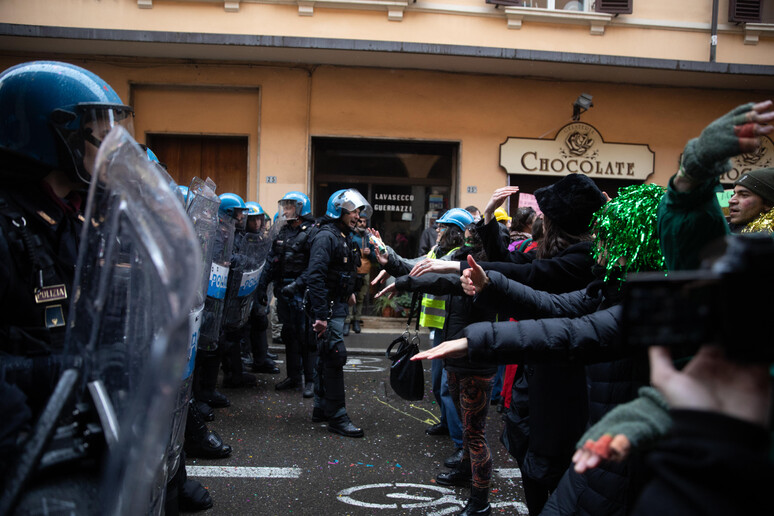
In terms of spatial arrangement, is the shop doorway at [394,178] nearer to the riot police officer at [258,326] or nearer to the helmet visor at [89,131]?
the riot police officer at [258,326]

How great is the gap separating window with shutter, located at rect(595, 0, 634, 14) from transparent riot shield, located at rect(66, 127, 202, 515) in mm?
10305

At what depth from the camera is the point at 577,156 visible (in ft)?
34.1

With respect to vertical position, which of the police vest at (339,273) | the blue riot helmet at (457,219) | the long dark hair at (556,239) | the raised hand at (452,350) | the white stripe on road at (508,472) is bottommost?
the white stripe on road at (508,472)

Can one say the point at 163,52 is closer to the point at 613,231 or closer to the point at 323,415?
the point at 323,415

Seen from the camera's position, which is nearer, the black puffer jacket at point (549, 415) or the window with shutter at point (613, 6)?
the black puffer jacket at point (549, 415)

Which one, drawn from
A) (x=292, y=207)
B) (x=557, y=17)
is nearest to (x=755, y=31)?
(x=557, y=17)

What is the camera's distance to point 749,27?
33.0 feet

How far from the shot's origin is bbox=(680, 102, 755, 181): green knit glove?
128 centimetres

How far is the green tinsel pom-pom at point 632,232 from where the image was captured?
205cm

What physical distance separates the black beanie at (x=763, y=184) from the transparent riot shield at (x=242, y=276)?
158 inches

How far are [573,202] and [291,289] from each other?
3.63 m

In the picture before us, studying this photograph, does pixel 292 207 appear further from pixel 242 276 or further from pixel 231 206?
pixel 242 276

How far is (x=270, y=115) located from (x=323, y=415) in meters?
6.40

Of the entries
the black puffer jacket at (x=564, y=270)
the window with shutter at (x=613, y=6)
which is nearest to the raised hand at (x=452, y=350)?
the black puffer jacket at (x=564, y=270)
